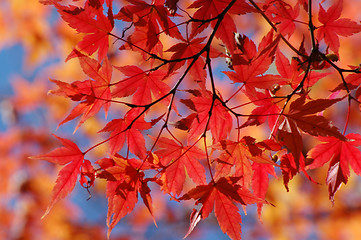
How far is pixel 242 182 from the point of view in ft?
3.60

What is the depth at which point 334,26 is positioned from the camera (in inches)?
49.3

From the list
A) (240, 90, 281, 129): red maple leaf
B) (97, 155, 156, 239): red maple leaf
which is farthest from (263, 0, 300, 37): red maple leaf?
(97, 155, 156, 239): red maple leaf

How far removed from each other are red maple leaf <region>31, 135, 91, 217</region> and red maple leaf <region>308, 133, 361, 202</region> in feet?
2.55

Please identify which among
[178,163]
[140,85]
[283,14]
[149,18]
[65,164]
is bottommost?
[65,164]

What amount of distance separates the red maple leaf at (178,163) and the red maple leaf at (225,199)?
0.09 metres

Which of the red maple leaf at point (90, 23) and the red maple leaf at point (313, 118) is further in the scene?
the red maple leaf at point (90, 23)

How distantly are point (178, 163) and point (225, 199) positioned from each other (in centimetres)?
20

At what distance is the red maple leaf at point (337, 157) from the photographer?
3.65 ft

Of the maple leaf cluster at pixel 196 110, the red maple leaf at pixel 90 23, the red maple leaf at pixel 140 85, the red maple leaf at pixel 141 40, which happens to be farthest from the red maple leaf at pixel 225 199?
the red maple leaf at pixel 90 23

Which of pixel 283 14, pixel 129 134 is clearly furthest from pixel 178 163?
pixel 283 14

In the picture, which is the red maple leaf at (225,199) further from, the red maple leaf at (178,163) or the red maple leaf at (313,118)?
the red maple leaf at (313,118)

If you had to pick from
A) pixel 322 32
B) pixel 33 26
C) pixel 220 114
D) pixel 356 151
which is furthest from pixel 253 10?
pixel 33 26

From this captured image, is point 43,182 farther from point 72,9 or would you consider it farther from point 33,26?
point 72,9

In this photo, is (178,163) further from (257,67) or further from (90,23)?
(90,23)
